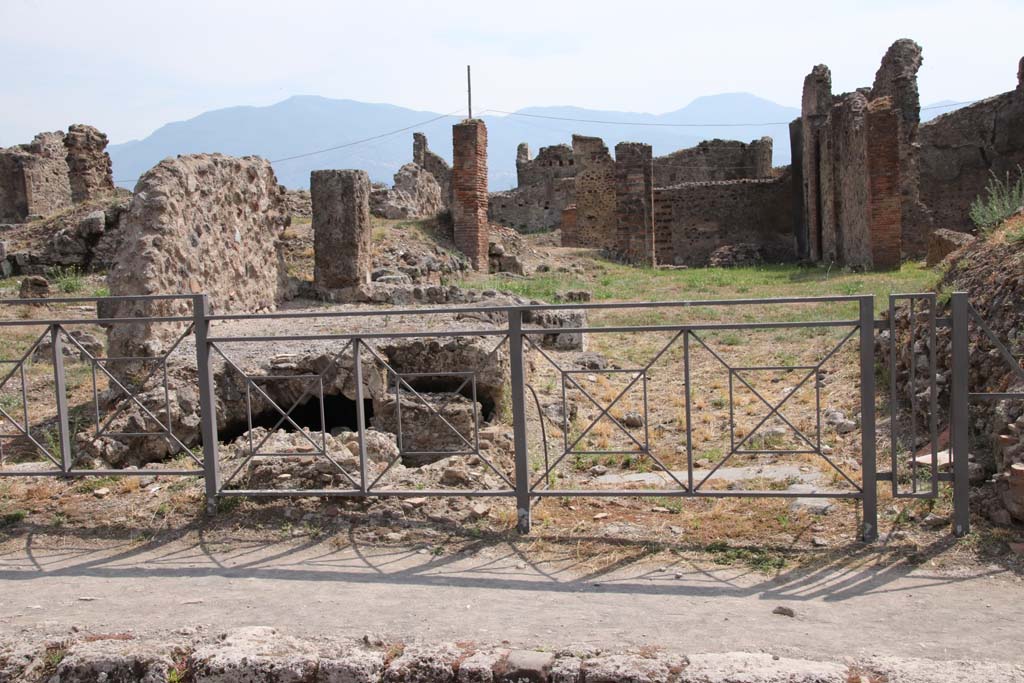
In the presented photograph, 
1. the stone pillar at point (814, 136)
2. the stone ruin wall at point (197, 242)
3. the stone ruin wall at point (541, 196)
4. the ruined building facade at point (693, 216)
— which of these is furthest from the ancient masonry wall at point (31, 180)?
the stone pillar at point (814, 136)

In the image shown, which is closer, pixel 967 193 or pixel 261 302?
pixel 261 302

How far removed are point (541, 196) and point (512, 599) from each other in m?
33.5

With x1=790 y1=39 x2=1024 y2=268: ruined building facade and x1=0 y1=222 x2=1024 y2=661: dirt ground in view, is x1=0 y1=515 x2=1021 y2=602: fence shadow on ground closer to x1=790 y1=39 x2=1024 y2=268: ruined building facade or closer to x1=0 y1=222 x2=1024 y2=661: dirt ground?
x1=0 y1=222 x2=1024 y2=661: dirt ground

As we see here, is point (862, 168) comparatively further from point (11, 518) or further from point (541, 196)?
point (541, 196)

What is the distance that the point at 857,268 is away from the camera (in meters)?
20.1

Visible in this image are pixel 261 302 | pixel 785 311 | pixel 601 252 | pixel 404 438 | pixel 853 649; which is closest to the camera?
pixel 853 649

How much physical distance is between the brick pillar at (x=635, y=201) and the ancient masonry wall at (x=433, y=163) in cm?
1495

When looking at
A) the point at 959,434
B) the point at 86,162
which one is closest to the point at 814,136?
the point at 86,162

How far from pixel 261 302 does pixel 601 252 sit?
1491 cm

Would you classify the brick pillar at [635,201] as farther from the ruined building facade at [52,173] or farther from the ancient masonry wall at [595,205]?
the ruined building facade at [52,173]

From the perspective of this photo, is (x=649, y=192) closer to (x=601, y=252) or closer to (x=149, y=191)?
(x=601, y=252)

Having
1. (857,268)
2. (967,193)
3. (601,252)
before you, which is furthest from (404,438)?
(967,193)

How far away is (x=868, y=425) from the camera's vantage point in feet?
16.3

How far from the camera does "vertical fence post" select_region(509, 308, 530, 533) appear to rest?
523cm
